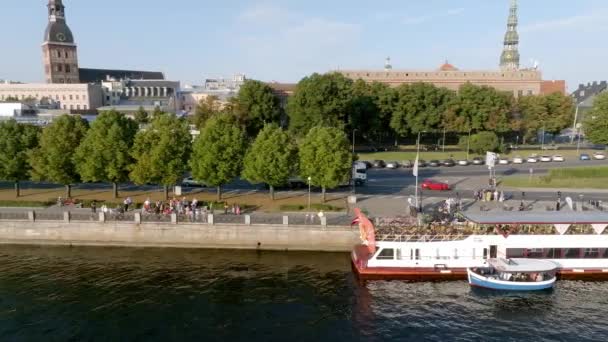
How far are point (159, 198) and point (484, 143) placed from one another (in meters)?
58.7

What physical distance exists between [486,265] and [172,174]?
32100 mm

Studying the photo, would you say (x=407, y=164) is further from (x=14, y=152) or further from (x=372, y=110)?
(x=14, y=152)

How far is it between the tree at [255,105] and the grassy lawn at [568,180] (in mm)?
49491

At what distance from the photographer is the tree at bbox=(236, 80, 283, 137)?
93.4 metres

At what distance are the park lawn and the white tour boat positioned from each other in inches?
447

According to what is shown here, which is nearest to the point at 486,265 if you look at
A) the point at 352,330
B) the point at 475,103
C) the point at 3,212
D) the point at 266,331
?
the point at 352,330

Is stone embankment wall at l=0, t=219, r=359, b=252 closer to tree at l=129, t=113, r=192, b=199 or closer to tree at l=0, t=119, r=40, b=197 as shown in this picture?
tree at l=129, t=113, r=192, b=199

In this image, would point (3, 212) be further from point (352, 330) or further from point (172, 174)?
point (352, 330)

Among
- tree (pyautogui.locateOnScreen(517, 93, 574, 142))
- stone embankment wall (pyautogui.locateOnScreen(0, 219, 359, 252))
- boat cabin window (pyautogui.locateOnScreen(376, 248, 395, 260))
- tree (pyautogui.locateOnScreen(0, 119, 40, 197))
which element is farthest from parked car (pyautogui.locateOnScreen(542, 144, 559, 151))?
tree (pyautogui.locateOnScreen(0, 119, 40, 197))

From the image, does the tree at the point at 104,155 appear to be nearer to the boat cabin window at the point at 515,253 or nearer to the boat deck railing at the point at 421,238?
the boat deck railing at the point at 421,238

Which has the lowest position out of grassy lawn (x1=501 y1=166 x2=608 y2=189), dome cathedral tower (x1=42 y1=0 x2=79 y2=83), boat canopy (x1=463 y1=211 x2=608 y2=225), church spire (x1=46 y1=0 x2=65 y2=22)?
boat canopy (x1=463 y1=211 x2=608 y2=225)

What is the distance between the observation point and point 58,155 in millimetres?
50281

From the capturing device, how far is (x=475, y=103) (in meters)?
94.6

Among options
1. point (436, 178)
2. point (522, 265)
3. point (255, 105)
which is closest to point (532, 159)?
point (436, 178)
